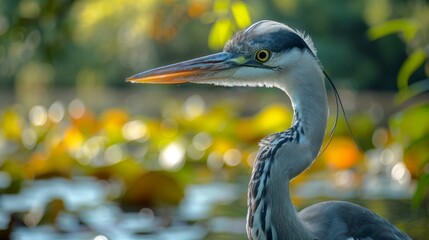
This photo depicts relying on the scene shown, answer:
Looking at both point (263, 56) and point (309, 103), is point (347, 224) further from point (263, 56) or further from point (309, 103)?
point (263, 56)

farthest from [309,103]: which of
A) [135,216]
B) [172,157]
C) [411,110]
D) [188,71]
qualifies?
[172,157]

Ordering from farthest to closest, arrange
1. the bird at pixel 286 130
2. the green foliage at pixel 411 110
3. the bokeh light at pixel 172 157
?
the bokeh light at pixel 172 157 < the green foliage at pixel 411 110 < the bird at pixel 286 130

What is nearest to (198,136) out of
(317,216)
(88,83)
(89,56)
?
(317,216)

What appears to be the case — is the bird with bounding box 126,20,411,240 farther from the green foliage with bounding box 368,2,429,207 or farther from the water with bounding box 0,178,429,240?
the water with bounding box 0,178,429,240

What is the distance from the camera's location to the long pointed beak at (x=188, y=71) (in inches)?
95.6

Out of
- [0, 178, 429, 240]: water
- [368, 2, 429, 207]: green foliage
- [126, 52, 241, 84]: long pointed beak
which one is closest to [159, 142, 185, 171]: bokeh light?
[0, 178, 429, 240]: water

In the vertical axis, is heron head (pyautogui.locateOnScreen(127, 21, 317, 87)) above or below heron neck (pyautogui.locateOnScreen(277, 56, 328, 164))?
above

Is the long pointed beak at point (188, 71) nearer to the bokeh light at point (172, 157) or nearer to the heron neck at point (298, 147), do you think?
the heron neck at point (298, 147)

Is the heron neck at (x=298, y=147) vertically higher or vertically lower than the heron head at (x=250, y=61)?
lower

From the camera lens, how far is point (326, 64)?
46.9 ft

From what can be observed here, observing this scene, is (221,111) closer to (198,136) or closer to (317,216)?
(198,136)

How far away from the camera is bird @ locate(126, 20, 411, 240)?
2352mm

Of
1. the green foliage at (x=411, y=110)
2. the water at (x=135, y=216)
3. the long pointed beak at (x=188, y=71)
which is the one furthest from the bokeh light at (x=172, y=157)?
the long pointed beak at (x=188, y=71)

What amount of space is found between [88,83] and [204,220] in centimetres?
1554
